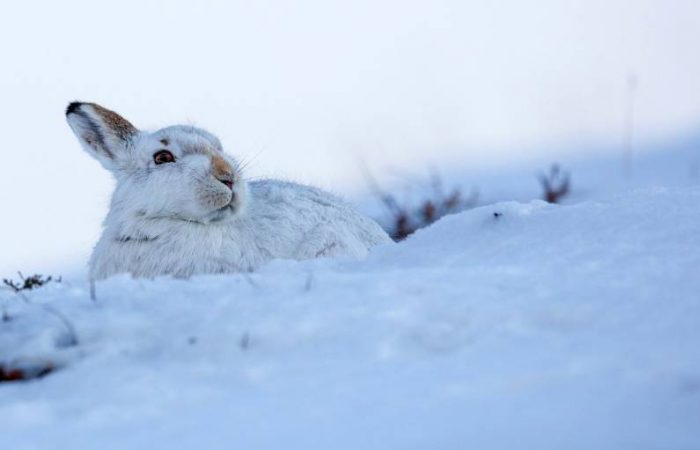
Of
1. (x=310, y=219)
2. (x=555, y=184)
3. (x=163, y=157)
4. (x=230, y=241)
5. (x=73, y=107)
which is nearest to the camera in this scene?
(x=230, y=241)

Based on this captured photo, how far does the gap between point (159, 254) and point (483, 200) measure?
7212mm

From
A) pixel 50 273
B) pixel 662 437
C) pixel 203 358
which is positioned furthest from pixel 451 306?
pixel 50 273

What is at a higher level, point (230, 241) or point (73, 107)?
point (73, 107)

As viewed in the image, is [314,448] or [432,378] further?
[432,378]

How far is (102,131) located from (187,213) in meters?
0.93

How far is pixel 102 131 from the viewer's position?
5805 millimetres

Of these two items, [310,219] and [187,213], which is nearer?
[187,213]

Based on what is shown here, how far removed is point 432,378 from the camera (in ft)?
7.61

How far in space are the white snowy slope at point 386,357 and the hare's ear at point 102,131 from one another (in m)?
2.48

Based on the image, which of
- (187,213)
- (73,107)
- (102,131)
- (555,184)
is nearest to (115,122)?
(102,131)

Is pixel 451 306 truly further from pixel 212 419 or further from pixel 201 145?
pixel 201 145

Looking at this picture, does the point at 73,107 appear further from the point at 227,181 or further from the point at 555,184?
the point at 555,184

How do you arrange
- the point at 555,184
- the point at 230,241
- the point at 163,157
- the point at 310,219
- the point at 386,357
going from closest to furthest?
the point at 386,357 → the point at 230,241 → the point at 163,157 → the point at 310,219 → the point at 555,184

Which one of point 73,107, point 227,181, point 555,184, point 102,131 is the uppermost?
point 73,107
